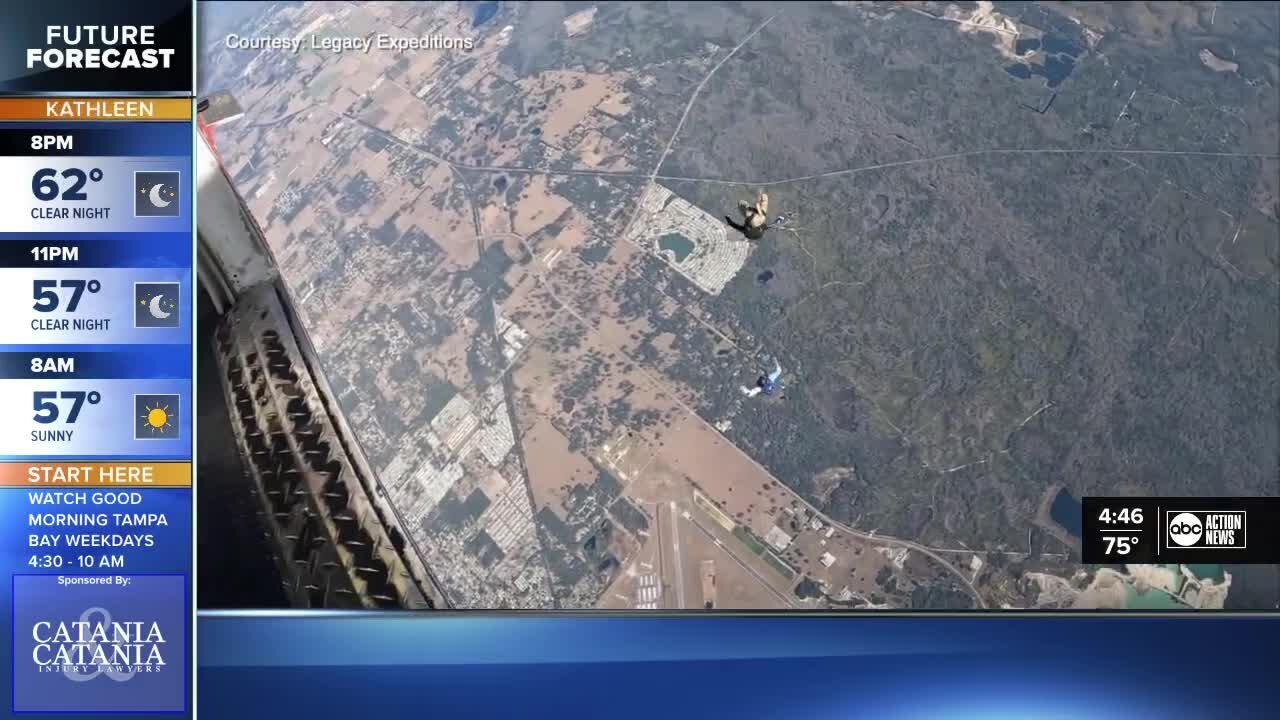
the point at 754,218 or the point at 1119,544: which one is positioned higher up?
the point at 754,218

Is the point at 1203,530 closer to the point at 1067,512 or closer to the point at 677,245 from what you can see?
the point at 1067,512

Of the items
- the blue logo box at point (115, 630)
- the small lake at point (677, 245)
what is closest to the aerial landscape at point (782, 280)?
the small lake at point (677, 245)

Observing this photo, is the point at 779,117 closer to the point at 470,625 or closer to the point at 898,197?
the point at 898,197

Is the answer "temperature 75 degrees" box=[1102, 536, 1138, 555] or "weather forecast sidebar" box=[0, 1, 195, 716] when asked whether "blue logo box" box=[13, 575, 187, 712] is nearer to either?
"weather forecast sidebar" box=[0, 1, 195, 716]

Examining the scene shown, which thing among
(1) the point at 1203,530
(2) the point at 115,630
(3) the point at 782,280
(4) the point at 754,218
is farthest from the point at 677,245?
(2) the point at 115,630

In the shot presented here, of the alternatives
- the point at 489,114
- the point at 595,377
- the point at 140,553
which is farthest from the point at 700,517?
the point at 489,114
